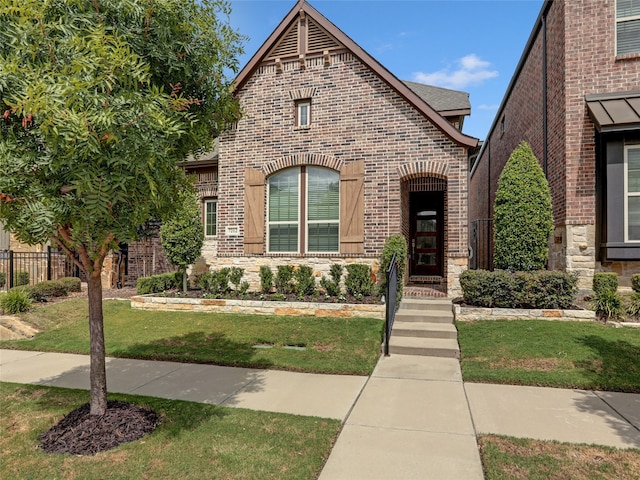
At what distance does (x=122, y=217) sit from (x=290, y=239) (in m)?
7.14

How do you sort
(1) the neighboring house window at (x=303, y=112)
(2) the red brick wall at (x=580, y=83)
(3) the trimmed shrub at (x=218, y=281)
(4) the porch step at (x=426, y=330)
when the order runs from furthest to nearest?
(1) the neighboring house window at (x=303, y=112), (3) the trimmed shrub at (x=218, y=281), (2) the red brick wall at (x=580, y=83), (4) the porch step at (x=426, y=330)

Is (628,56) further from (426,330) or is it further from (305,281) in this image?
(305,281)

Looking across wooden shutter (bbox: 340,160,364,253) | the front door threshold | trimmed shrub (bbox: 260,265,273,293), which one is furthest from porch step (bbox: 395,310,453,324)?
trimmed shrub (bbox: 260,265,273,293)

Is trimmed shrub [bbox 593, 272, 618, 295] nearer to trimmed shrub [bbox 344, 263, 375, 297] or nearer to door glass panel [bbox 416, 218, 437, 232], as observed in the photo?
trimmed shrub [bbox 344, 263, 375, 297]

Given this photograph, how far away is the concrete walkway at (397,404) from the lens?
129 inches

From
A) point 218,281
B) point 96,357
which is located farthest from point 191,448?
point 218,281

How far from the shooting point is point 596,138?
8219 millimetres

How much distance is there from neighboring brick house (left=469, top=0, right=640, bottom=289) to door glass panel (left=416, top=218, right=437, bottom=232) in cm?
368

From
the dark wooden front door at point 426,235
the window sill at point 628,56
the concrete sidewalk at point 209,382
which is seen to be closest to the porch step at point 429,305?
the concrete sidewalk at point 209,382

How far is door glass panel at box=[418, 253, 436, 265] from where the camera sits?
12.2 metres

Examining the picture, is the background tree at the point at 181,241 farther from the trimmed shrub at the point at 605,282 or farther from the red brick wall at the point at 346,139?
the trimmed shrub at the point at 605,282

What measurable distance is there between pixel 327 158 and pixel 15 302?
7.96 metres

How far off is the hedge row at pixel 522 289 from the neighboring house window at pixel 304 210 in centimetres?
362

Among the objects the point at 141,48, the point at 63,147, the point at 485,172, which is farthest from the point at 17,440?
the point at 485,172
